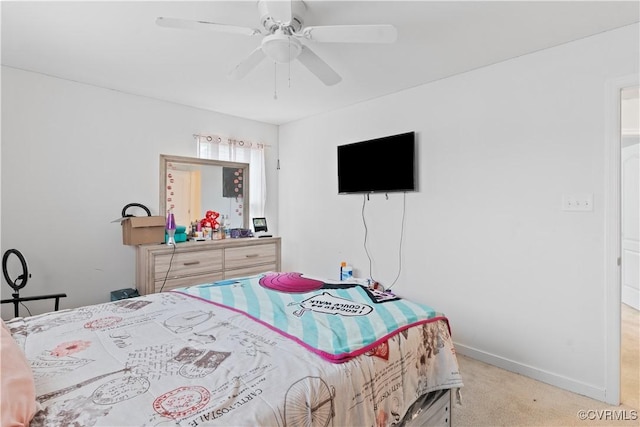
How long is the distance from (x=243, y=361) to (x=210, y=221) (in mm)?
2788

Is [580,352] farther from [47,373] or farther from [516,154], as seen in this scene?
[47,373]

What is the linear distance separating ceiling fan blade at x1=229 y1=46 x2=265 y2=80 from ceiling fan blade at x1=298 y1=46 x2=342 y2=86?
0.23m

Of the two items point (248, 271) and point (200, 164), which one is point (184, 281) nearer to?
point (248, 271)

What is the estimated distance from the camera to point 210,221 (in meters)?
3.79

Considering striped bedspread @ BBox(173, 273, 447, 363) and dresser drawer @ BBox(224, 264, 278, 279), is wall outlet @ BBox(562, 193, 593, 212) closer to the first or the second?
striped bedspread @ BBox(173, 273, 447, 363)

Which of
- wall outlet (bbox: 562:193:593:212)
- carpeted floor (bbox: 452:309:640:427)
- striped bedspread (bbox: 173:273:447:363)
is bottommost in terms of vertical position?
carpeted floor (bbox: 452:309:640:427)

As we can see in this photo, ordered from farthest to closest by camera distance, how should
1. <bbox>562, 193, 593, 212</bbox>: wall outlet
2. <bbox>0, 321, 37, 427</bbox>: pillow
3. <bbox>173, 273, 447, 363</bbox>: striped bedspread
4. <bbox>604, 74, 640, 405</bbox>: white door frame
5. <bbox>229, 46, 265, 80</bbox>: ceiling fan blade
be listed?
<bbox>562, 193, 593, 212</bbox>: wall outlet < <bbox>604, 74, 640, 405</bbox>: white door frame < <bbox>229, 46, 265, 80</bbox>: ceiling fan blade < <bbox>173, 273, 447, 363</bbox>: striped bedspread < <bbox>0, 321, 37, 427</bbox>: pillow

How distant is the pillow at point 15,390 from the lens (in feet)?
2.68

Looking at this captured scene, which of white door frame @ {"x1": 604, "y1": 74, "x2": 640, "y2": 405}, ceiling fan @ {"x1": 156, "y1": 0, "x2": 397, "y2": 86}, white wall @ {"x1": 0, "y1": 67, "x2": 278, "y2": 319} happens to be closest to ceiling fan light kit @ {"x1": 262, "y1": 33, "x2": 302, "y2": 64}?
ceiling fan @ {"x1": 156, "y1": 0, "x2": 397, "y2": 86}

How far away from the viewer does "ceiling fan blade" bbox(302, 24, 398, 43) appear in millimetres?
1634

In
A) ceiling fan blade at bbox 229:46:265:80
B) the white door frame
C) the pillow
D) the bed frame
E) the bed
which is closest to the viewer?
the pillow

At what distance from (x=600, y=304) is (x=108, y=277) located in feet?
13.4

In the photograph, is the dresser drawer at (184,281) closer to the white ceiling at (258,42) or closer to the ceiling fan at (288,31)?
the white ceiling at (258,42)

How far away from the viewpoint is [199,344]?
1.37 metres
